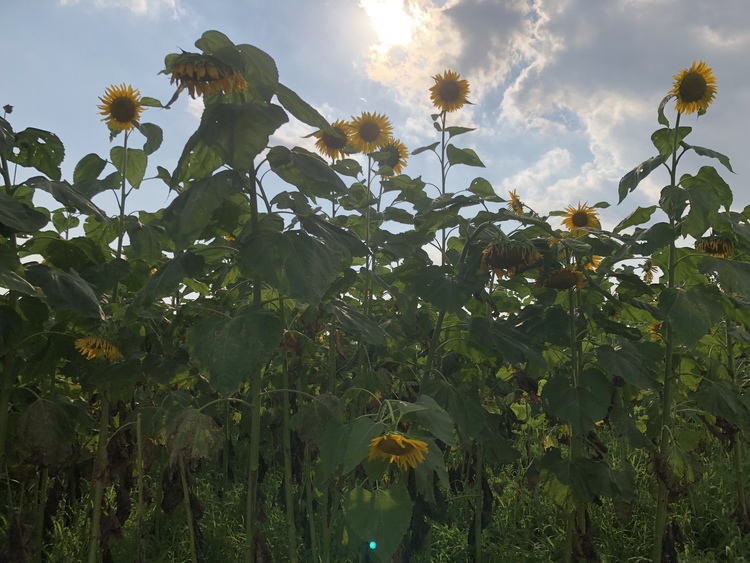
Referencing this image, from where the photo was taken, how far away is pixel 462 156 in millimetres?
2914

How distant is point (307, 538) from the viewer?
268 cm

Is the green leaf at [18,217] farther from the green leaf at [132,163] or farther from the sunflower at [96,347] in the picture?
the green leaf at [132,163]

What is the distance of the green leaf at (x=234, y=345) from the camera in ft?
4.84

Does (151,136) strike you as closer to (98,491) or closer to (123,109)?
(123,109)

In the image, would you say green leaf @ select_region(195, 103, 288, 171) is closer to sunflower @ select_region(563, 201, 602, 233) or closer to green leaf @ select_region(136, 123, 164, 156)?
green leaf @ select_region(136, 123, 164, 156)

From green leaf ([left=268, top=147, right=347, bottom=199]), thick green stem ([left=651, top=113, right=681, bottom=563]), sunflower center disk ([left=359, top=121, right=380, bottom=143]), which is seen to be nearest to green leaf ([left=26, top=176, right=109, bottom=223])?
green leaf ([left=268, top=147, right=347, bottom=199])

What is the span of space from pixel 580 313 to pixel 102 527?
6.77 ft

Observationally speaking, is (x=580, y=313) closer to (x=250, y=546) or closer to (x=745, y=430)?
(x=745, y=430)

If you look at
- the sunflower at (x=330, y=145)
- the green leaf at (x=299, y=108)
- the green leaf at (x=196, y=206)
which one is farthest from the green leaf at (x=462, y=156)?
the green leaf at (x=196, y=206)

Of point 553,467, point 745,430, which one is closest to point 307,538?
point 553,467

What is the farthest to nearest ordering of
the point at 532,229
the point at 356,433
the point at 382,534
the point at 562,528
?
the point at 562,528, the point at 532,229, the point at 382,534, the point at 356,433

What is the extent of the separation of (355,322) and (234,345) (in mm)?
464

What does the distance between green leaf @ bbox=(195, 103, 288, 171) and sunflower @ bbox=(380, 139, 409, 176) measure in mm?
2117

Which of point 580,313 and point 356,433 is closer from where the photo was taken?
point 356,433
